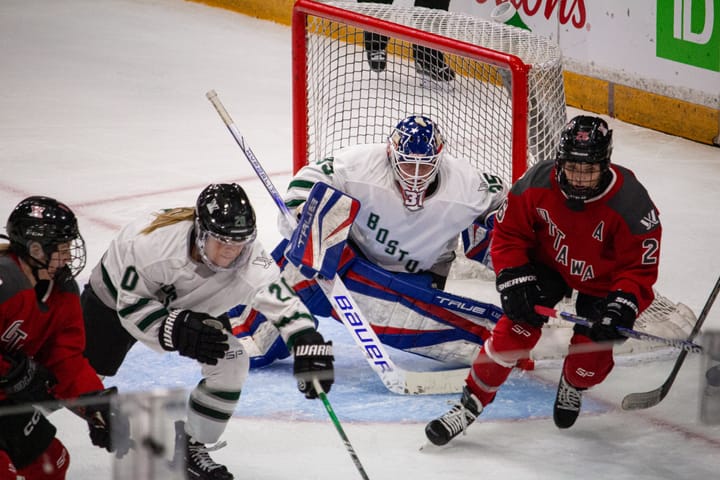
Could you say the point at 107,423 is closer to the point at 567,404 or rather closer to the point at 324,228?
the point at 324,228

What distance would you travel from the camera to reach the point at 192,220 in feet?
10.9

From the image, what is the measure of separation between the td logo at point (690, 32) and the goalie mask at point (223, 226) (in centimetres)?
395

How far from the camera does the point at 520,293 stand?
3.62 metres

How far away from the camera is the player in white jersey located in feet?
10.4

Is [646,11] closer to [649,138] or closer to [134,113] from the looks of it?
[649,138]

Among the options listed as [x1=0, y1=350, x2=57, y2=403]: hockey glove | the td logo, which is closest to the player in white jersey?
[x1=0, y1=350, x2=57, y2=403]: hockey glove

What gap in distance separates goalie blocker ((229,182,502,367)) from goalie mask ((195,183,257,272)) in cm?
83

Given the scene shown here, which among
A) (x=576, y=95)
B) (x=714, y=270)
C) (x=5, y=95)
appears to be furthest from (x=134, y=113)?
(x=714, y=270)

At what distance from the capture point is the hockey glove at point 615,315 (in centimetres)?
353

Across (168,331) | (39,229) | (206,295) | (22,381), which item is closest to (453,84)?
(206,295)

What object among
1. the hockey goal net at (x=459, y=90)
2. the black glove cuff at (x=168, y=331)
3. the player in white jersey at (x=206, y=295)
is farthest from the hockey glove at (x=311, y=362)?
the hockey goal net at (x=459, y=90)

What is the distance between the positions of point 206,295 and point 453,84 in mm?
2133

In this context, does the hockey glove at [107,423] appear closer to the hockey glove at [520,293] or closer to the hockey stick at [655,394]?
the hockey glove at [520,293]

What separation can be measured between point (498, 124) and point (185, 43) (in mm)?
4296
